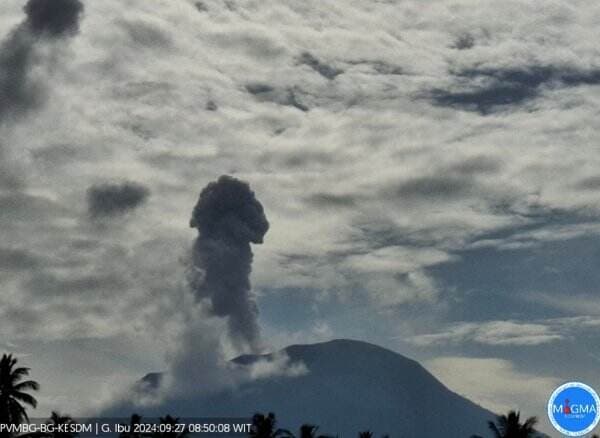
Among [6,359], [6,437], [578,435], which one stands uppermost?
[6,359]

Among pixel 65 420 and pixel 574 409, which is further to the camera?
pixel 65 420

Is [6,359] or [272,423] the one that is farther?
[272,423]

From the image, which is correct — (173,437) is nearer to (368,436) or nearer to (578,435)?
(368,436)

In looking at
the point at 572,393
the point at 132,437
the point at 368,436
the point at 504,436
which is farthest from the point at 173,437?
the point at 572,393

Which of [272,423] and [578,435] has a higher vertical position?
[272,423]

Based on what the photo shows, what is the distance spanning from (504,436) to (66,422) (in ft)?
161

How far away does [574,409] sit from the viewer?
66438mm

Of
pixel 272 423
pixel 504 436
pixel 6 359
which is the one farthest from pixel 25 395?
pixel 504 436

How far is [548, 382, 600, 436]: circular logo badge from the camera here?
6512 centimetres

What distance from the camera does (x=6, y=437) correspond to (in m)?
81.8

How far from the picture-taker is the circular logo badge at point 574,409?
65.1m

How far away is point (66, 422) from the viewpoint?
109000 millimetres

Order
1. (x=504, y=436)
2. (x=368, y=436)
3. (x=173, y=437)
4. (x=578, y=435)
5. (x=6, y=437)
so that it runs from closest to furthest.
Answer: (x=578, y=435)
(x=6, y=437)
(x=504, y=436)
(x=173, y=437)
(x=368, y=436)

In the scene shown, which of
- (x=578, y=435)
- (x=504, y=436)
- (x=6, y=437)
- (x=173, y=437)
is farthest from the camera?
(x=173, y=437)
